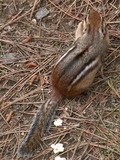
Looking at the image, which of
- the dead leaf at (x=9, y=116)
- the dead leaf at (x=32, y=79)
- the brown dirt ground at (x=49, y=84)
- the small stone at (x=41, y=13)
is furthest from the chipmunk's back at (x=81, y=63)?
the small stone at (x=41, y=13)

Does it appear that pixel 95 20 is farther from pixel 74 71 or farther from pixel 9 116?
pixel 9 116

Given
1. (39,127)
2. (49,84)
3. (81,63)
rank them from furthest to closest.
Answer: (49,84) → (81,63) → (39,127)

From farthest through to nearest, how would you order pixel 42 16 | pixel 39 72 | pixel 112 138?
1. pixel 42 16
2. pixel 39 72
3. pixel 112 138

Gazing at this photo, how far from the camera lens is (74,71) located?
4137mm

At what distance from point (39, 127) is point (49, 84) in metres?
0.53

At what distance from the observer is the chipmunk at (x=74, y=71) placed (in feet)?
13.2

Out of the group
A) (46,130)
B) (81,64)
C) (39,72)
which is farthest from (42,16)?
(46,130)

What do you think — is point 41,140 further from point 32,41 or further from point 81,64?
point 32,41

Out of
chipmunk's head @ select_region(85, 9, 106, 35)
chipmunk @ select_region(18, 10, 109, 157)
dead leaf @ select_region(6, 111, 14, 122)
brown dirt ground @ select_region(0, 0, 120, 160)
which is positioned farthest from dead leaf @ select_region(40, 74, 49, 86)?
chipmunk's head @ select_region(85, 9, 106, 35)

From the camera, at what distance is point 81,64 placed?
13.7ft

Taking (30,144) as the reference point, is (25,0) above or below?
above

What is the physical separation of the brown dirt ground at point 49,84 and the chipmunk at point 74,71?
0.28 feet

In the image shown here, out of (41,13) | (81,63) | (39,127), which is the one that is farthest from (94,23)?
(39,127)

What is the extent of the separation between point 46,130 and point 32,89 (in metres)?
0.52
